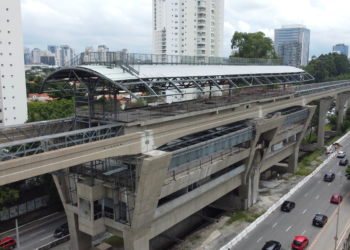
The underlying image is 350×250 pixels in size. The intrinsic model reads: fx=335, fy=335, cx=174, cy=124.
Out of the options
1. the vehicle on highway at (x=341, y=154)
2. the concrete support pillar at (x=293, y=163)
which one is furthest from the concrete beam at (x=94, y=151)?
the vehicle on highway at (x=341, y=154)

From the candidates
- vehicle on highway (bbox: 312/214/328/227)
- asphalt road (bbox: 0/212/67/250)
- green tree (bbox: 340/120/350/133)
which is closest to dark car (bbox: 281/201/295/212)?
vehicle on highway (bbox: 312/214/328/227)

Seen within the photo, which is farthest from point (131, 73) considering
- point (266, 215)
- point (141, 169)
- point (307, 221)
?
point (307, 221)

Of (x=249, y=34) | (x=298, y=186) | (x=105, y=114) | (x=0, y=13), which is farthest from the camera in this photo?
(x=249, y=34)

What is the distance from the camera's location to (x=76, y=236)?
29359 mm

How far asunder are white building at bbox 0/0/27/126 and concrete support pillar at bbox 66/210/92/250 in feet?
137

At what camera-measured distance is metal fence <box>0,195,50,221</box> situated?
39.3 m

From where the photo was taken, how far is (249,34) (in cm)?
8919

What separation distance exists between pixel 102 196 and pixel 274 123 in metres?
23.3

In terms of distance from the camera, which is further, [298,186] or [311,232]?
[298,186]

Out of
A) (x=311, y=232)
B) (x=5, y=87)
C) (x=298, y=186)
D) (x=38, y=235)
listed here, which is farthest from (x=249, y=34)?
(x=38, y=235)

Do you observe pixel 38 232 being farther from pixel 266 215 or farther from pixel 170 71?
pixel 266 215

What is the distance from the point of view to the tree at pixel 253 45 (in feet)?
286

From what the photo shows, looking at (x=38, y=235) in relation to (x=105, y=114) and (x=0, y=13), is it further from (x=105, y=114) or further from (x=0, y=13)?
(x=0, y=13)

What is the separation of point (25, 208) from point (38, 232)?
20.5ft
